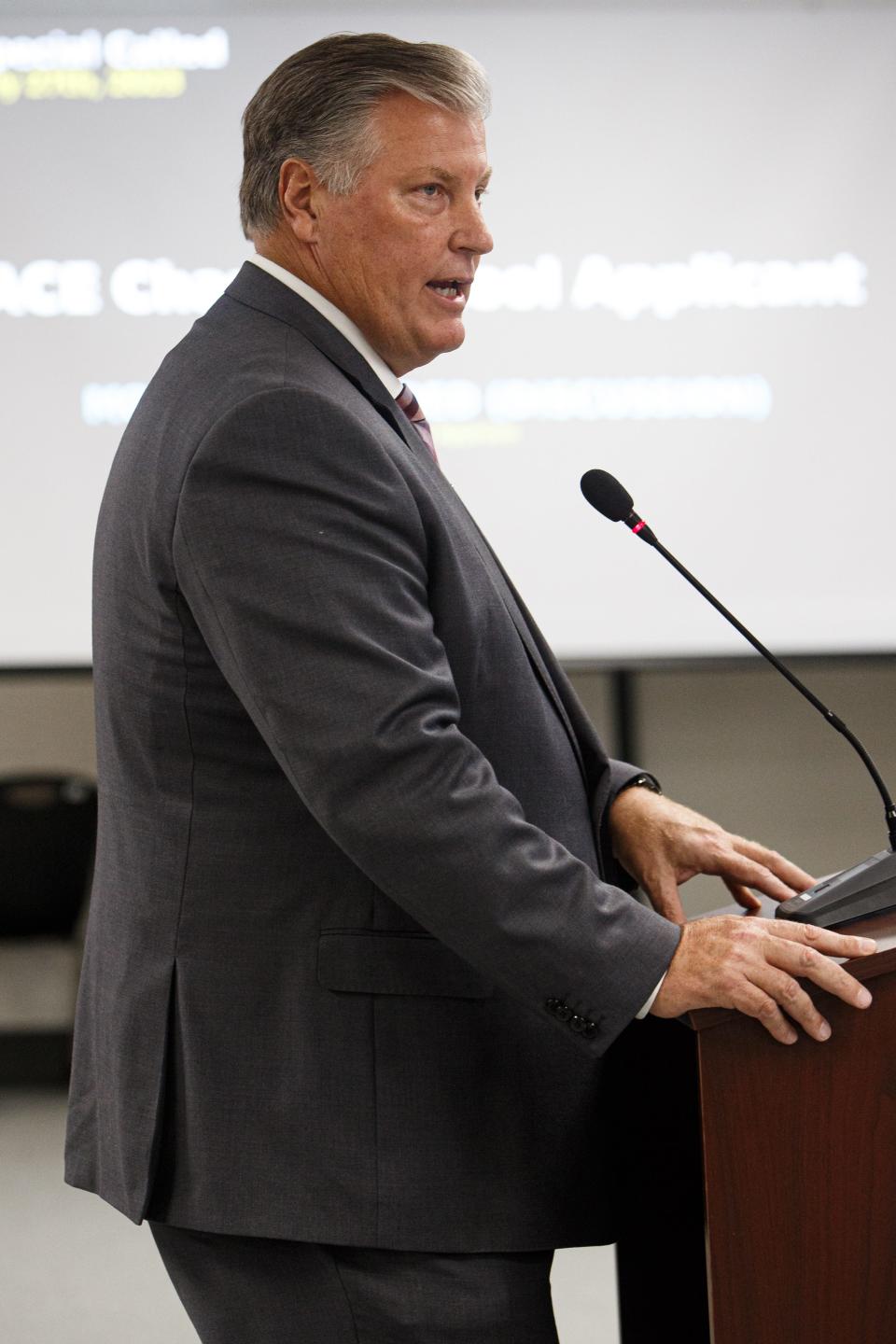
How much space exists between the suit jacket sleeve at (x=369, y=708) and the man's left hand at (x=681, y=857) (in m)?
0.33

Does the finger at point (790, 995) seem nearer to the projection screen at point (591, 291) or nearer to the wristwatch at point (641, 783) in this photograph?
the wristwatch at point (641, 783)

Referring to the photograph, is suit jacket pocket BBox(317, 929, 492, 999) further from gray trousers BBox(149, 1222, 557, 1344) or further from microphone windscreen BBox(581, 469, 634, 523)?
microphone windscreen BBox(581, 469, 634, 523)

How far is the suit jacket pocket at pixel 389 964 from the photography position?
4.01ft

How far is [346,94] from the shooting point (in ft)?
4.40

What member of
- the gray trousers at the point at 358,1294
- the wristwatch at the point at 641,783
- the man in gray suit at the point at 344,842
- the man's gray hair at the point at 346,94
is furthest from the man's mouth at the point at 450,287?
the gray trousers at the point at 358,1294

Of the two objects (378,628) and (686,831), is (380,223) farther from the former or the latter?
(686,831)

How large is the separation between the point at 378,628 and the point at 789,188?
9.11ft

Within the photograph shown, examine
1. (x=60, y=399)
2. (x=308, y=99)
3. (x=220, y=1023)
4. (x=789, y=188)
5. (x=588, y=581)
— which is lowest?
(x=220, y=1023)

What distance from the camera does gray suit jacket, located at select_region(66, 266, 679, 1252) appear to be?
113cm

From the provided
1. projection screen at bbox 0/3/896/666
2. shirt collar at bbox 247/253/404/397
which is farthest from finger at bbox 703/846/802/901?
projection screen at bbox 0/3/896/666

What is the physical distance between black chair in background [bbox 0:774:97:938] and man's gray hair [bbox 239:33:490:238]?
9.02 ft

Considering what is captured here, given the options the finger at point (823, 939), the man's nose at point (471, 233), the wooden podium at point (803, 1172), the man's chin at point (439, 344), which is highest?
the man's nose at point (471, 233)

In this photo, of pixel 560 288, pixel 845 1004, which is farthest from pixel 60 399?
pixel 845 1004

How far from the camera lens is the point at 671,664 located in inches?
140
